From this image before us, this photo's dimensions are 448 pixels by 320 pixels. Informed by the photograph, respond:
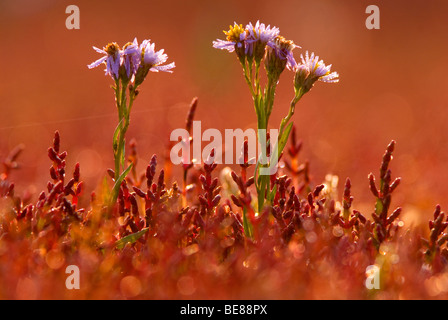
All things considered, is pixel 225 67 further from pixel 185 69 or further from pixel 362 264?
pixel 362 264

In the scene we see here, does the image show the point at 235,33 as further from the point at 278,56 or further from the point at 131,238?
the point at 131,238

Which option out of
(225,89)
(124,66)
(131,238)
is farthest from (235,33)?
(225,89)

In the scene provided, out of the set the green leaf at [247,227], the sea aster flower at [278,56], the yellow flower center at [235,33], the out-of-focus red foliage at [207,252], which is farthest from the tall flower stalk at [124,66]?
the green leaf at [247,227]

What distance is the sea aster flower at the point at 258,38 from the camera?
2.24 m

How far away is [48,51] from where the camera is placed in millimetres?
8742

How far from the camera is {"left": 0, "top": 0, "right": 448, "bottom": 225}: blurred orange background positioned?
480cm

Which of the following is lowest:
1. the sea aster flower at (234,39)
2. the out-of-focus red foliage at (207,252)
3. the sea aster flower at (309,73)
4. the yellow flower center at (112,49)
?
the out-of-focus red foliage at (207,252)

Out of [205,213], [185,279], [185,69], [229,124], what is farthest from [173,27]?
[185,279]

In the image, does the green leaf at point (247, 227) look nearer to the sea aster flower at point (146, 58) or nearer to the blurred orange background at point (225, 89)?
the sea aster flower at point (146, 58)

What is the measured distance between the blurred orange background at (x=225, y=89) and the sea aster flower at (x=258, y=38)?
57.8 inches

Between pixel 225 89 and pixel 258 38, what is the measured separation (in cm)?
543

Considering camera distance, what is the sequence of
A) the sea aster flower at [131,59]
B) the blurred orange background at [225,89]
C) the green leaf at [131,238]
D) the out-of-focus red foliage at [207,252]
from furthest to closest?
1. the blurred orange background at [225,89]
2. the sea aster flower at [131,59]
3. the green leaf at [131,238]
4. the out-of-focus red foliage at [207,252]

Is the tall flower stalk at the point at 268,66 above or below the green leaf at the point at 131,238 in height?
above

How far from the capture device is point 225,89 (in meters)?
7.67
